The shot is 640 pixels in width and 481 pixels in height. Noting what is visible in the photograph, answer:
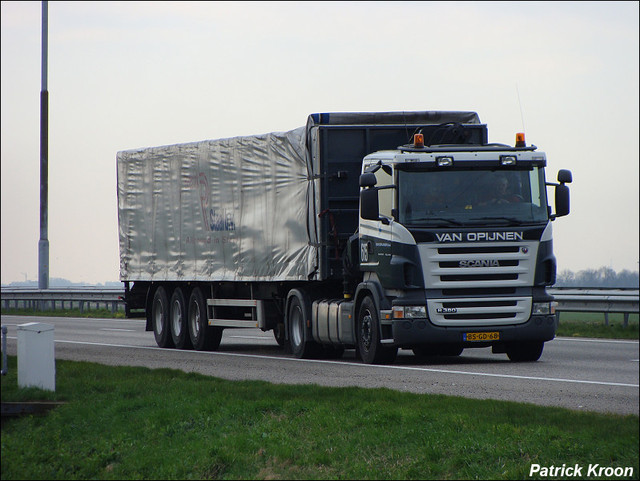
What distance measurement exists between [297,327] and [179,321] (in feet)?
15.2

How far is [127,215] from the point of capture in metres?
24.9

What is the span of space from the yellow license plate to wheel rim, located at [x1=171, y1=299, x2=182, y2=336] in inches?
339

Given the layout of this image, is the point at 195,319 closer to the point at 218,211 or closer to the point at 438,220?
the point at 218,211

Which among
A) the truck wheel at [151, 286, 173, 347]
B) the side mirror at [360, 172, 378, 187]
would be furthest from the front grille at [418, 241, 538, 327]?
the truck wheel at [151, 286, 173, 347]

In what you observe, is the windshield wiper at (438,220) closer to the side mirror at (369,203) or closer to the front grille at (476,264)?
the front grille at (476,264)

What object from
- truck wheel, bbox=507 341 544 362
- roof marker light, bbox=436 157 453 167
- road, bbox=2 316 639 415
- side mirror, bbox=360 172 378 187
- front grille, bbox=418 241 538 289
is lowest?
road, bbox=2 316 639 415

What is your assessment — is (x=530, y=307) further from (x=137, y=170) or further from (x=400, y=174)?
(x=137, y=170)

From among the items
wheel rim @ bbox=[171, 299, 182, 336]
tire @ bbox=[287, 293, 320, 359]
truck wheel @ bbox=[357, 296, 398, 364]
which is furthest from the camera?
wheel rim @ bbox=[171, 299, 182, 336]

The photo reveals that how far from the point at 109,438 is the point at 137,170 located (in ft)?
48.2

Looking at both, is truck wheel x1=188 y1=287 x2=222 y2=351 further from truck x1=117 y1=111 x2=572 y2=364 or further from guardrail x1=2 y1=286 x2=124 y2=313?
guardrail x1=2 y1=286 x2=124 y2=313

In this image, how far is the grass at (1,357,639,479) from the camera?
26.2 feet

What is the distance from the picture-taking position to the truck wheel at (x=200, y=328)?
71.7 ft

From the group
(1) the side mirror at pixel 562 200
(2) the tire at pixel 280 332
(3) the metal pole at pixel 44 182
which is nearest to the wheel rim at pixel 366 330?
(1) the side mirror at pixel 562 200

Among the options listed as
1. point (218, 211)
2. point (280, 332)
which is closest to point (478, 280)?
point (280, 332)
